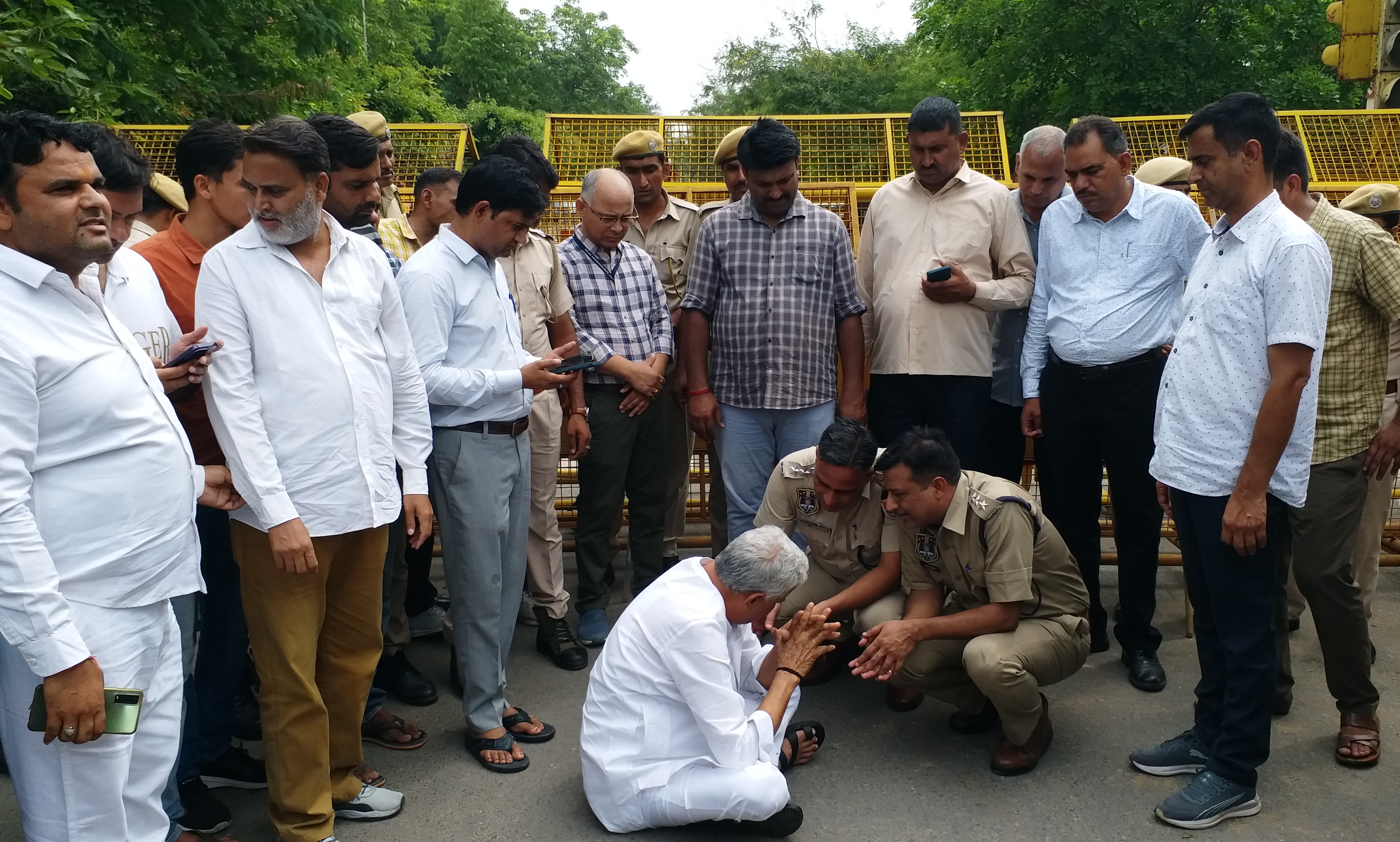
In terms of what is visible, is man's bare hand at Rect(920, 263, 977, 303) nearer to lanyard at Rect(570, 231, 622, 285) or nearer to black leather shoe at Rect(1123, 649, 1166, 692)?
lanyard at Rect(570, 231, 622, 285)

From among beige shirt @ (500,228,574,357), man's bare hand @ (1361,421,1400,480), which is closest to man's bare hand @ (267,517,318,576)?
beige shirt @ (500,228,574,357)

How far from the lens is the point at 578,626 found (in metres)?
4.90

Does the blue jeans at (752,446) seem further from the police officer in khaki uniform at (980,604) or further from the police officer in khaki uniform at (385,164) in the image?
the police officer in khaki uniform at (385,164)

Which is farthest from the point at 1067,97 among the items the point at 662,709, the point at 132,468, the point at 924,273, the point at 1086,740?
the point at 132,468

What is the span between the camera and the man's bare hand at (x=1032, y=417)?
14.5 feet

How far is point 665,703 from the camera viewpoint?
317 centimetres

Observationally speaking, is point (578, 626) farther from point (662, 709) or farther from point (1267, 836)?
point (1267, 836)

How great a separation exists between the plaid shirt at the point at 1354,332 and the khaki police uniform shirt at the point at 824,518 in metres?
1.45

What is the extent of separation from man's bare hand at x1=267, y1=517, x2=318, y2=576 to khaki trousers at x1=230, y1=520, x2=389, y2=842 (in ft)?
0.28

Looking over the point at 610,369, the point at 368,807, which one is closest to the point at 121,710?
the point at 368,807

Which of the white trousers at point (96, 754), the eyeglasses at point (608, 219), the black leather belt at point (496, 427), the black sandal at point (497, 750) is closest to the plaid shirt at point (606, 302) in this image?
the eyeglasses at point (608, 219)

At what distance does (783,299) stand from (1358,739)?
8.30ft

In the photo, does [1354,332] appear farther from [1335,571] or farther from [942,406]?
[942,406]

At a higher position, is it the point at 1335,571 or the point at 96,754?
the point at 96,754
